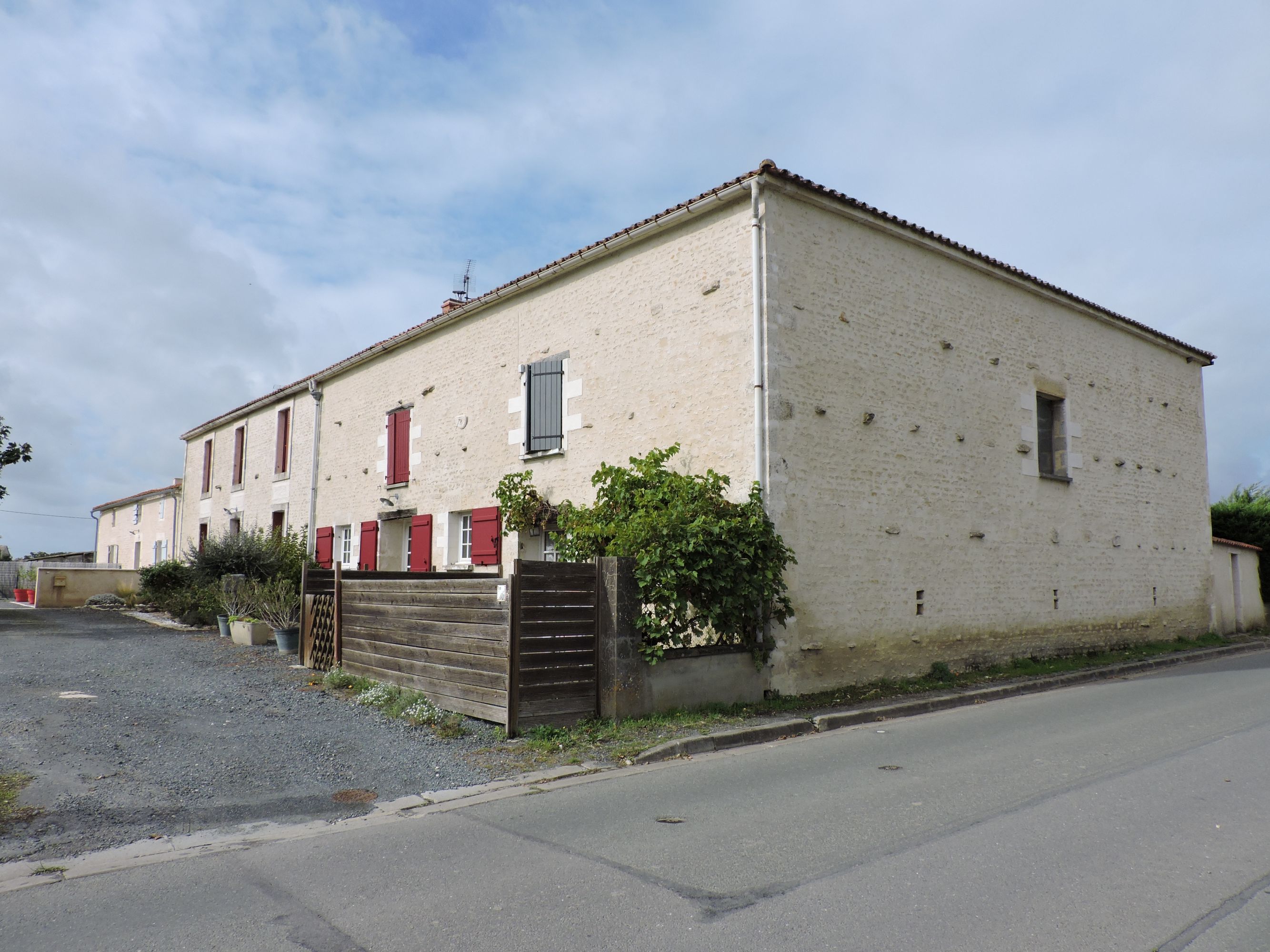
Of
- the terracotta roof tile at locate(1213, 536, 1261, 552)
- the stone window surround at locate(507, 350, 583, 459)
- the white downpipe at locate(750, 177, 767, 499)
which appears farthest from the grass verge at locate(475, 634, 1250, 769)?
the terracotta roof tile at locate(1213, 536, 1261, 552)

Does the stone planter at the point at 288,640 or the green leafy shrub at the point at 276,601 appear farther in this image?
the green leafy shrub at the point at 276,601

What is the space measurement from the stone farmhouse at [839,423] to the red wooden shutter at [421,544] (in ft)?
0.26

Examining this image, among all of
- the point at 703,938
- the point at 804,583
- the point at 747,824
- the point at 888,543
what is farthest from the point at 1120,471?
the point at 703,938

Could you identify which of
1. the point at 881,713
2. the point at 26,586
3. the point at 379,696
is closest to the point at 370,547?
the point at 379,696

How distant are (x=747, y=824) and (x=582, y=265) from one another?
9062 mm

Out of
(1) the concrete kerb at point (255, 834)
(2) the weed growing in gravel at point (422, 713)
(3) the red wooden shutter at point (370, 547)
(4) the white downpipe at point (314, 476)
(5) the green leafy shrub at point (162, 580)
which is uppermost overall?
(4) the white downpipe at point (314, 476)

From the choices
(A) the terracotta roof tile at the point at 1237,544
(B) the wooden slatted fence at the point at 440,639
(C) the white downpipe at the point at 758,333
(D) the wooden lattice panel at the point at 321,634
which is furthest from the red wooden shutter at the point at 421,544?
(A) the terracotta roof tile at the point at 1237,544

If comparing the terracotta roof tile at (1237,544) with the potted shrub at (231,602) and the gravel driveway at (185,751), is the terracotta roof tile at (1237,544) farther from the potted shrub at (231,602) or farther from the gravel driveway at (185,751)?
the potted shrub at (231,602)

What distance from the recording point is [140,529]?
31500 mm

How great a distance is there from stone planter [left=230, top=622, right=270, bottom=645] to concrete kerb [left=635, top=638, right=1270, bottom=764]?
924cm

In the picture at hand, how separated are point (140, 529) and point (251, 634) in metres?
21.2

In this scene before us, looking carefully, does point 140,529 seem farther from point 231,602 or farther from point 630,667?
point 630,667

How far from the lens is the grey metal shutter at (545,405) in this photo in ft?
41.6

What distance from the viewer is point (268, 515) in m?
20.8
